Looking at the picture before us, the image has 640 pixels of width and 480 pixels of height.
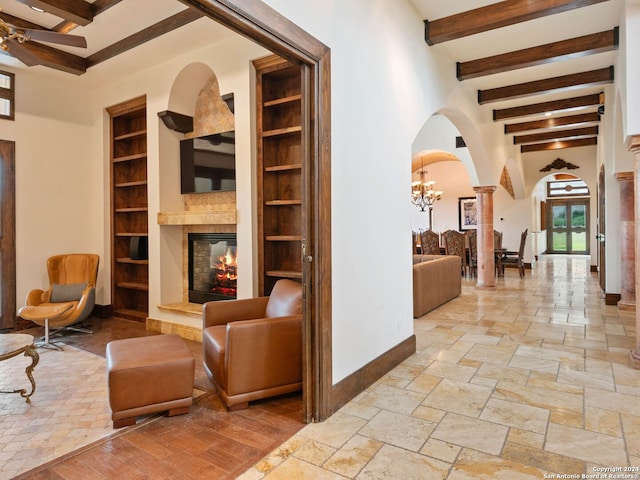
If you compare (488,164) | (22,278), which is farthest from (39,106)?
(488,164)

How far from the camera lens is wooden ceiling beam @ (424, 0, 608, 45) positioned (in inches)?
139

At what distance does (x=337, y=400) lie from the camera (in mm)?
2701

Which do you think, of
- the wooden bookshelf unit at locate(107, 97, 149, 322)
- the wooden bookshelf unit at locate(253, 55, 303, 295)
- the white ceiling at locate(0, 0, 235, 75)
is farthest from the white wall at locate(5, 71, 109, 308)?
the wooden bookshelf unit at locate(253, 55, 303, 295)

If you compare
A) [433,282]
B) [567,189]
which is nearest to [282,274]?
[433,282]

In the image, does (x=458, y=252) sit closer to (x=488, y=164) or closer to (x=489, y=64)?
(x=488, y=164)

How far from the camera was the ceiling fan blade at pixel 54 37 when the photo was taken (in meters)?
3.24

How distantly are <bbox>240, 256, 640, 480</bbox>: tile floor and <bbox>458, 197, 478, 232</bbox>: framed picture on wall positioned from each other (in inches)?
324

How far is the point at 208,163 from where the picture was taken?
15.7 feet

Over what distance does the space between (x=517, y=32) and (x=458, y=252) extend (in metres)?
5.80

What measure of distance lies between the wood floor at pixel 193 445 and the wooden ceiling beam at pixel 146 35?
3.30m

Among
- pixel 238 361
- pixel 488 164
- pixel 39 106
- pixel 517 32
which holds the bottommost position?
pixel 238 361

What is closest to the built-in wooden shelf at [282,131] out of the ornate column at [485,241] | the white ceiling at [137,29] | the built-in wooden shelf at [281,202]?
the built-in wooden shelf at [281,202]

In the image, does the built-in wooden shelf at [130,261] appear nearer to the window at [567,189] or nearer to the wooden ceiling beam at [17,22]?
the wooden ceiling beam at [17,22]

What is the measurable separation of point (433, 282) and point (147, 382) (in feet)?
14.5
